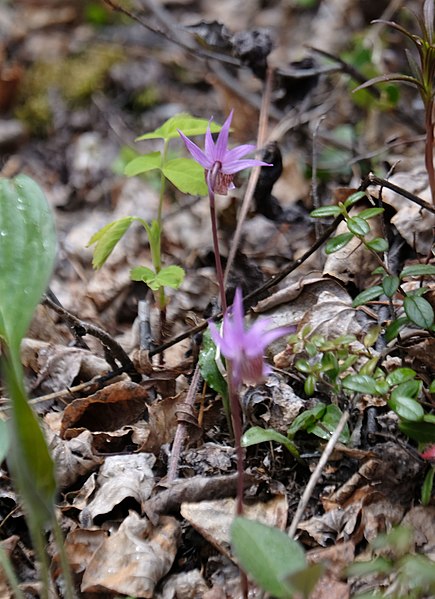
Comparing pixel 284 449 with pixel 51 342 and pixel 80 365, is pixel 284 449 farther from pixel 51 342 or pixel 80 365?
pixel 51 342

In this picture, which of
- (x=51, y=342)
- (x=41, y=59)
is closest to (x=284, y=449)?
(x=51, y=342)

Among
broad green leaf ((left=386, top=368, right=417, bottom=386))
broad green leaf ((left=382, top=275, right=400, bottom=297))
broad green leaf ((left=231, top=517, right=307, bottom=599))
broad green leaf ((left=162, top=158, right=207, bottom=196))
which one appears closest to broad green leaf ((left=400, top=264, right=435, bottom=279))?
broad green leaf ((left=382, top=275, right=400, bottom=297))

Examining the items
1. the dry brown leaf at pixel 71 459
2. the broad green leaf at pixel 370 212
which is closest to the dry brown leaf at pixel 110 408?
the dry brown leaf at pixel 71 459

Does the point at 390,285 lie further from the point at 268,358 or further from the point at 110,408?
the point at 110,408

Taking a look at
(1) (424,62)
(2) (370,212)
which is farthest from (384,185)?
(1) (424,62)

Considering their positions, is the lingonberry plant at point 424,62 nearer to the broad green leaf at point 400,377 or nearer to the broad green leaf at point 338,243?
the broad green leaf at point 338,243
